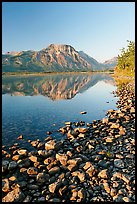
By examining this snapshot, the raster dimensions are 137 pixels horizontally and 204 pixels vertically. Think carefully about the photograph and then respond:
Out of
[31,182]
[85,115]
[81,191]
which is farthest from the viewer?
[85,115]

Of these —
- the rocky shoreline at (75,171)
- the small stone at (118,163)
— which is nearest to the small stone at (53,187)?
the rocky shoreline at (75,171)

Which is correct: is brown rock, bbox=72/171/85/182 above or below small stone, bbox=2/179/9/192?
above

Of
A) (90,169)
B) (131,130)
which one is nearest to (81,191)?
(90,169)

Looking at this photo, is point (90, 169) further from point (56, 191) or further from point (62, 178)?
point (56, 191)

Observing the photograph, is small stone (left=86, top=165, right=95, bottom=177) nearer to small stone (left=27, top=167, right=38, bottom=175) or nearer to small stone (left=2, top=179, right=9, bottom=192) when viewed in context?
small stone (left=27, top=167, right=38, bottom=175)

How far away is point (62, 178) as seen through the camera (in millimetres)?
9453

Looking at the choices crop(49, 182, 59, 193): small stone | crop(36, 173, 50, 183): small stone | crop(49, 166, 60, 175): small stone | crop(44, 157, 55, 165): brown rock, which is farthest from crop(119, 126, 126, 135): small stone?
crop(49, 182, 59, 193): small stone

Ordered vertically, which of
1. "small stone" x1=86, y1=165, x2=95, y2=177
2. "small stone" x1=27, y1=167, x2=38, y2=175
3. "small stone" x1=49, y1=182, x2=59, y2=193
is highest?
"small stone" x1=86, y1=165, x2=95, y2=177

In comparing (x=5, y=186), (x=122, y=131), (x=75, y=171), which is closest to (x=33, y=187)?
(x=5, y=186)

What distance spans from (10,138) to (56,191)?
899 centimetres

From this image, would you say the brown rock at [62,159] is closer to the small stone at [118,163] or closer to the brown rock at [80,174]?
the brown rock at [80,174]

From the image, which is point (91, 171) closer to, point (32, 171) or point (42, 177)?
Answer: point (42, 177)

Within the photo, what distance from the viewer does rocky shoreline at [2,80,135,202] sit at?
8242 millimetres

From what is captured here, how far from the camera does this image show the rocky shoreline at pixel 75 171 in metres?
8.24
